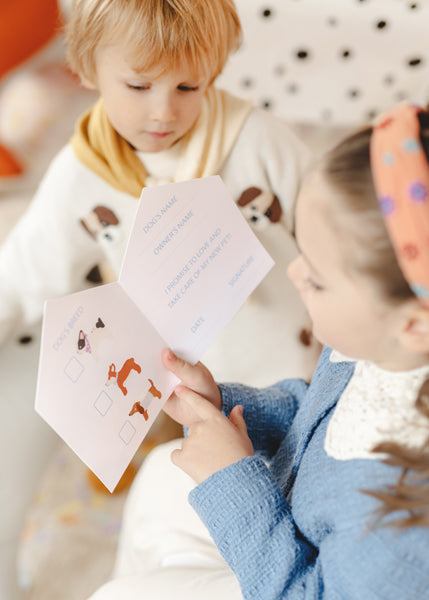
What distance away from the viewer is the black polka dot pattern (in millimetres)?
1256

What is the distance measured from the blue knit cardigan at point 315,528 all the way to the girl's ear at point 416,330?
0.37ft

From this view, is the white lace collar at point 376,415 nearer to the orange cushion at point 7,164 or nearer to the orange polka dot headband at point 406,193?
the orange polka dot headband at point 406,193

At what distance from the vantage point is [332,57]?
4.45ft

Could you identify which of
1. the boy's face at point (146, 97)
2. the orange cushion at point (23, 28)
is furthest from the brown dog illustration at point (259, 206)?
the orange cushion at point (23, 28)

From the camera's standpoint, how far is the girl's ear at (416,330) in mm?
495

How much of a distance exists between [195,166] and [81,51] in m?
0.23

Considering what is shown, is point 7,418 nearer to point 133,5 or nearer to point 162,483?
point 162,483

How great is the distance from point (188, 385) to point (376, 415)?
24cm

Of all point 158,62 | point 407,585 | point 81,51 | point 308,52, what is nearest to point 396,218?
point 407,585

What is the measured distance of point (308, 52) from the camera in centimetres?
136

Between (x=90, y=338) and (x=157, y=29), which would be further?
(x=157, y=29)

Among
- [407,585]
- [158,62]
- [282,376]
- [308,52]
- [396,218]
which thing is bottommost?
[282,376]

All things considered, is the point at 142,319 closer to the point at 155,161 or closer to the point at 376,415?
the point at 376,415

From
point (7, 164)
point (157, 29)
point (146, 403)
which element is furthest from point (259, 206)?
point (7, 164)
